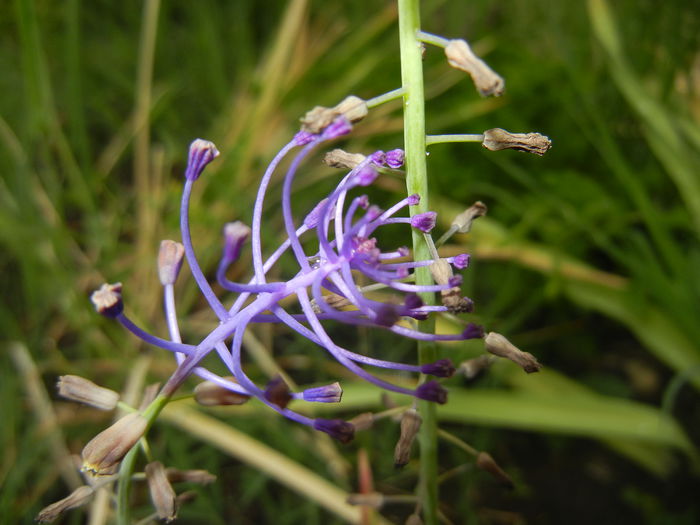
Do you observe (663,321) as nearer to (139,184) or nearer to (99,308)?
(99,308)

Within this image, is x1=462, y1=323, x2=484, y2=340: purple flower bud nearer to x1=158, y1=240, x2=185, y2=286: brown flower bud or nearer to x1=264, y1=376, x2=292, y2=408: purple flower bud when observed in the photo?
x1=264, y1=376, x2=292, y2=408: purple flower bud

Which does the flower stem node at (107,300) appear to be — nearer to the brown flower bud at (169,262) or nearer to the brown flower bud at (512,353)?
the brown flower bud at (169,262)

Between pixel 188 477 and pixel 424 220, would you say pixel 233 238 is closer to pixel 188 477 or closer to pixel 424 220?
pixel 424 220

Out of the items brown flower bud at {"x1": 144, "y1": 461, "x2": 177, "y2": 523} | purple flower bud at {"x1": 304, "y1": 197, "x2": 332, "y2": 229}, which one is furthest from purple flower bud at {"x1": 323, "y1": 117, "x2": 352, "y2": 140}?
brown flower bud at {"x1": 144, "y1": 461, "x2": 177, "y2": 523}

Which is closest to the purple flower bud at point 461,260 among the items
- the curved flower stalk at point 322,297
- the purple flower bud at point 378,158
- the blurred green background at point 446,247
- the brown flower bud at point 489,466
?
the curved flower stalk at point 322,297

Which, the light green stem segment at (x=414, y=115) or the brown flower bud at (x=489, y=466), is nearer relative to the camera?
the light green stem segment at (x=414, y=115)

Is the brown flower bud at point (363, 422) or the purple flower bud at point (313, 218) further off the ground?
the purple flower bud at point (313, 218)

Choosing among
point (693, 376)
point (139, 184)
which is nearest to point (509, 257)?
point (693, 376)
